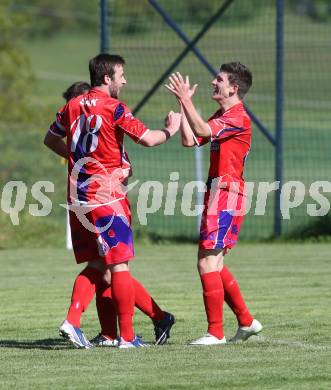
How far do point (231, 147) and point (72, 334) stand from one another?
1.75 meters

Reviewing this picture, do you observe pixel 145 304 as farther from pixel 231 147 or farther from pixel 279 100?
pixel 279 100

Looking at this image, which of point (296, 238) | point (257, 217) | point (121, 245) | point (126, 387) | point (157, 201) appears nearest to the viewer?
point (126, 387)

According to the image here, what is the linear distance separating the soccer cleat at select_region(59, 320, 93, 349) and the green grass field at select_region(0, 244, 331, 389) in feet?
0.25

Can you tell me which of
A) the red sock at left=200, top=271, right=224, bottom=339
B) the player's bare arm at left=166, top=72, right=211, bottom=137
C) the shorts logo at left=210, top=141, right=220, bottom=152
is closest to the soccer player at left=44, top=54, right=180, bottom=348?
the player's bare arm at left=166, top=72, right=211, bottom=137

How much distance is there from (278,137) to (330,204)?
1573 millimetres

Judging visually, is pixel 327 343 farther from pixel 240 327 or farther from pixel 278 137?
pixel 278 137

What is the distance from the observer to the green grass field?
7.24 metres

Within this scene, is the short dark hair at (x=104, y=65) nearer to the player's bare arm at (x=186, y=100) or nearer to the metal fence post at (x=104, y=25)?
the player's bare arm at (x=186, y=100)

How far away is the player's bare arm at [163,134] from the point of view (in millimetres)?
8320

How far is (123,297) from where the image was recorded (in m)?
8.50

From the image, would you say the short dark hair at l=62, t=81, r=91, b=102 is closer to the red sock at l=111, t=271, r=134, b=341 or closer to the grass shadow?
the red sock at l=111, t=271, r=134, b=341

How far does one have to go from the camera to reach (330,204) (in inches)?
720

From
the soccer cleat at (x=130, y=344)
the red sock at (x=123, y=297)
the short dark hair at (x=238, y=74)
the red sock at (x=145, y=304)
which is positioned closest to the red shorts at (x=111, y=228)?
the red sock at (x=123, y=297)

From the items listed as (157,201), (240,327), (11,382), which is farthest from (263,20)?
(11,382)
